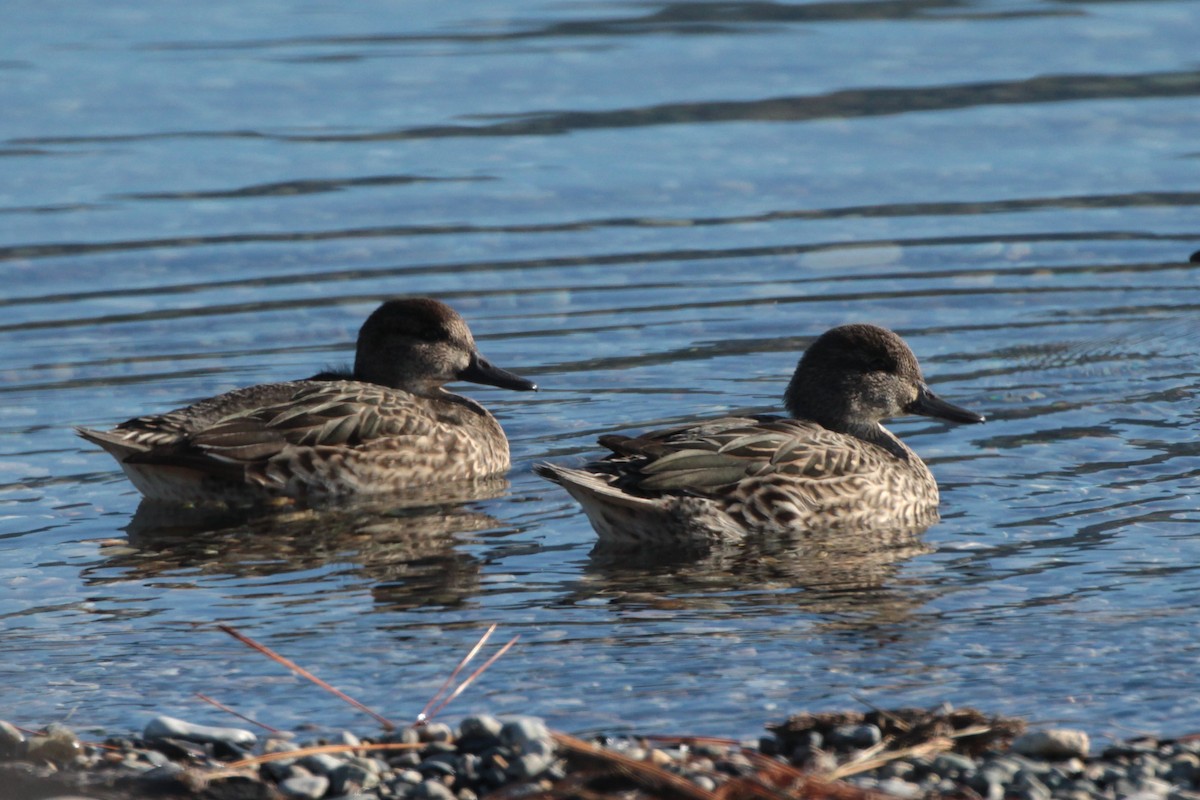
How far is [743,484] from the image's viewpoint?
1008 cm

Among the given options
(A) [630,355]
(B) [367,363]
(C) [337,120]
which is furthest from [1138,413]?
(C) [337,120]

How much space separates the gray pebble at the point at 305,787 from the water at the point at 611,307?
968mm

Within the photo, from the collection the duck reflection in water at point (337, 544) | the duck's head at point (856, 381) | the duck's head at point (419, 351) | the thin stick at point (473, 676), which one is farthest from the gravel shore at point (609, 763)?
the duck's head at point (419, 351)

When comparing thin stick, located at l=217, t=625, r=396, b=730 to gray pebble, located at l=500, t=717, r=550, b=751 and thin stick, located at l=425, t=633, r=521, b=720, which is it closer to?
thin stick, located at l=425, t=633, r=521, b=720

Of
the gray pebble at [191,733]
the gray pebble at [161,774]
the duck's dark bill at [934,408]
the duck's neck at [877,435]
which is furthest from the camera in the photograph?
the duck's dark bill at [934,408]

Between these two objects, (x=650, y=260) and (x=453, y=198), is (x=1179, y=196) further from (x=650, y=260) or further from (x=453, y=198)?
(x=453, y=198)

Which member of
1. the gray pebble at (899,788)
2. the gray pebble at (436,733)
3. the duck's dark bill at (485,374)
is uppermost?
the duck's dark bill at (485,374)

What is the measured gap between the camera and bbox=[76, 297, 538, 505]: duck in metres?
10.9

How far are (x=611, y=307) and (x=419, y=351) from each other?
274 centimetres

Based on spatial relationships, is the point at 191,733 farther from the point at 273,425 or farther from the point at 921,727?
the point at 273,425

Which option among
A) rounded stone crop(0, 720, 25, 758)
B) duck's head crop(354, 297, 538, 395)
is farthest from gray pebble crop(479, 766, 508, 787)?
duck's head crop(354, 297, 538, 395)

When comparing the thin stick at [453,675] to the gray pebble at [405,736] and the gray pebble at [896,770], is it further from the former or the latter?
the gray pebble at [896,770]

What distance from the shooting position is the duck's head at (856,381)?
36.5ft

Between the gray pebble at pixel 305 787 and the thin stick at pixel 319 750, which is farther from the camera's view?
the thin stick at pixel 319 750
